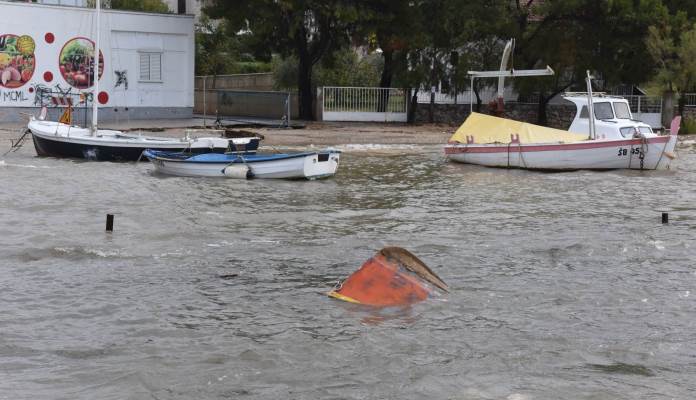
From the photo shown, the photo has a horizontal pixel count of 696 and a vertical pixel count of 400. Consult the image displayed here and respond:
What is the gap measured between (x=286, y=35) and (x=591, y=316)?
3202 cm

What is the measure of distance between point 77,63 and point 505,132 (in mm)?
18775

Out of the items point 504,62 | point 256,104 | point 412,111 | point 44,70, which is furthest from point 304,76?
point 504,62

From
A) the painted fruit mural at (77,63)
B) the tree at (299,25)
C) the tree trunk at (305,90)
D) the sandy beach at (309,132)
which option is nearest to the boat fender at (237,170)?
the sandy beach at (309,132)

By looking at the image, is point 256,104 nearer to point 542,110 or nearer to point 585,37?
point 542,110

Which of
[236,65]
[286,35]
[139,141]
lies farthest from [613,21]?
[236,65]

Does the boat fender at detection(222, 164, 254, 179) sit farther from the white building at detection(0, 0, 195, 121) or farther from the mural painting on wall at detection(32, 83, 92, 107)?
the mural painting on wall at detection(32, 83, 92, 107)

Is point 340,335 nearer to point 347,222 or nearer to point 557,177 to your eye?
point 347,222

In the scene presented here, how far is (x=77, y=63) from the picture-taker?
125 ft

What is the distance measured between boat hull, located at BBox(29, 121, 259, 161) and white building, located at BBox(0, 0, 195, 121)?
8265 mm

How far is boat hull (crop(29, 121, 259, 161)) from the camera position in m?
26.2

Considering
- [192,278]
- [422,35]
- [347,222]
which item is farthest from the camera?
[422,35]

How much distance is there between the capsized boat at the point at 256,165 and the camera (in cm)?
2378

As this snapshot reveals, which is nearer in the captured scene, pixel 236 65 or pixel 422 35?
pixel 422 35

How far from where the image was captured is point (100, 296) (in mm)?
11609
